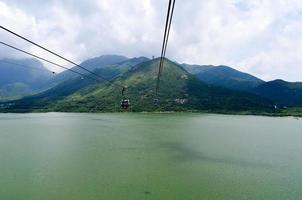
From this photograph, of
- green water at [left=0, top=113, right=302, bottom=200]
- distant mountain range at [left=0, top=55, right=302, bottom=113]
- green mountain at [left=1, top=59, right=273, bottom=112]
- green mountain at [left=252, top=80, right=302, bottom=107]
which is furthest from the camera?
green mountain at [left=252, top=80, right=302, bottom=107]

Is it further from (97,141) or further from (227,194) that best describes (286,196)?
(97,141)

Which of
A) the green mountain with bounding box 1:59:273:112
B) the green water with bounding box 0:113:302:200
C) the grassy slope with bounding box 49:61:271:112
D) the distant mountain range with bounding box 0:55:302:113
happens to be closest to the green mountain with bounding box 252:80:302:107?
the distant mountain range with bounding box 0:55:302:113

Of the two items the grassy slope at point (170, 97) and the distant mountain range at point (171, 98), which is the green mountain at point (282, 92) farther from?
the grassy slope at point (170, 97)

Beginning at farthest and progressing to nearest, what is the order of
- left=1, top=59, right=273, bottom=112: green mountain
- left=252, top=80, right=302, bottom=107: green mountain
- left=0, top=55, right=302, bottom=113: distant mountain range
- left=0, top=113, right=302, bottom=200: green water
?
1. left=252, top=80, right=302, bottom=107: green mountain
2. left=0, top=55, right=302, bottom=113: distant mountain range
3. left=1, top=59, right=273, bottom=112: green mountain
4. left=0, top=113, right=302, bottom=200: green water

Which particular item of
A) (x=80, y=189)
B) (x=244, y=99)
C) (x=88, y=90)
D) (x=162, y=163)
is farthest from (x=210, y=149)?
(x=88, y=90)

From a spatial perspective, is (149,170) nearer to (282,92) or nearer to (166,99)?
(166,99)

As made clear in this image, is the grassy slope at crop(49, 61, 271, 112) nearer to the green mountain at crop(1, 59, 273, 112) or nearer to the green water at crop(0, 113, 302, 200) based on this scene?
the green mountain at crop(1, 59, 273, 112)

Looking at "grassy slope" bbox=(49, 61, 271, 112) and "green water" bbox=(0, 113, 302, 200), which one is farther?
"grassy slope" bbox=(49, 61, 271, 112)
